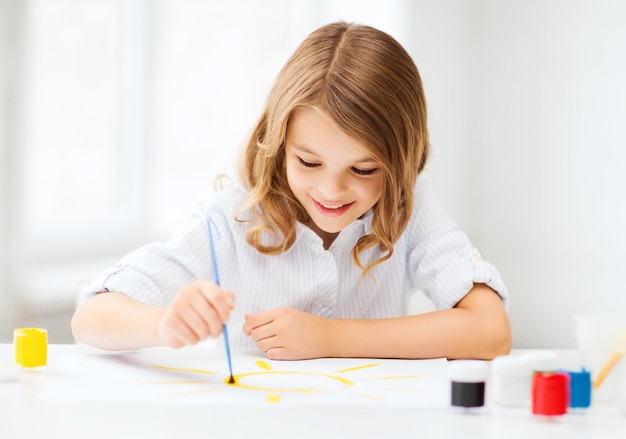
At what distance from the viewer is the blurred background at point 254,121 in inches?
79.4

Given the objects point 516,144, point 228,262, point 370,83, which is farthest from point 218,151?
point 370,83

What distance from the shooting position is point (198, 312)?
92 cm

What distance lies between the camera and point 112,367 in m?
1.01

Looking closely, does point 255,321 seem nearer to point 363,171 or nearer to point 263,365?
point 263,365

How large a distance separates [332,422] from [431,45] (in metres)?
1.57

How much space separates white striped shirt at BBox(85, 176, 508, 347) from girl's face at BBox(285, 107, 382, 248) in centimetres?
11

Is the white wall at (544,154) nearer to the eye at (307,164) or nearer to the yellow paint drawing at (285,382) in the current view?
the eye at (307,164)

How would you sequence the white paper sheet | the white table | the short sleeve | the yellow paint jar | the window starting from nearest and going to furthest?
the white table < the white paper sheet < the yellow paint jar < the short sleeve < the window

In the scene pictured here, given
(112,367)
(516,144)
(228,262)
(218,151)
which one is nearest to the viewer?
(112,367)

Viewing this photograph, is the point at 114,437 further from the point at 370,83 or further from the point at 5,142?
the point at 5,142

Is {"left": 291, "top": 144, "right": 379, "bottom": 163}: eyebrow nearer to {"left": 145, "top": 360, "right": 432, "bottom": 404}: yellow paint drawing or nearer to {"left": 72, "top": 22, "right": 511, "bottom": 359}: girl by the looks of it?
{"left": 72, "top": 22, "right": 511, "bottom": 359}: girl

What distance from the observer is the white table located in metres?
0.77

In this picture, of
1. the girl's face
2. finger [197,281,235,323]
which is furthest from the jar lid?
the girl's face

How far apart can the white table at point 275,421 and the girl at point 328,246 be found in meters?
0.13
